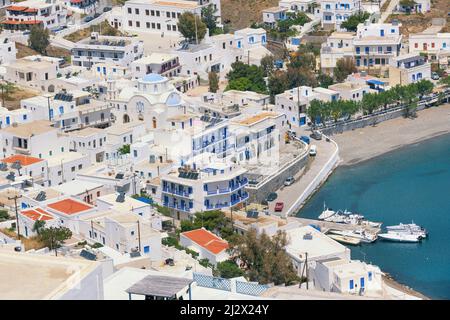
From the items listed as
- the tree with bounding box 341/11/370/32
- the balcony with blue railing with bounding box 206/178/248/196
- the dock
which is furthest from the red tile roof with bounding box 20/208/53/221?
the tree with bounding box 341/11/370/32

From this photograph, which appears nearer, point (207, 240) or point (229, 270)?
point (229, 270)

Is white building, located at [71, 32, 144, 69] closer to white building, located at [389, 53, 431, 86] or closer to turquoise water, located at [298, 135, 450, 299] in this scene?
white building, located at [389, 53, 431, 86]

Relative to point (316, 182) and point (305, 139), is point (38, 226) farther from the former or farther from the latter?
point (305, 139)

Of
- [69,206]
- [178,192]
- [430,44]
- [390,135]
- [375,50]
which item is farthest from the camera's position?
[430,44]

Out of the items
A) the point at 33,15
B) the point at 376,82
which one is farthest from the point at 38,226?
the point at 33,15

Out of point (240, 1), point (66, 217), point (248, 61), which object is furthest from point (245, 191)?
point (240, 1)

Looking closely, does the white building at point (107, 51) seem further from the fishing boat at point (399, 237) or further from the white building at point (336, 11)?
the fishing boat at point (399, 237)

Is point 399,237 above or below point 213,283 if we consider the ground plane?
below
